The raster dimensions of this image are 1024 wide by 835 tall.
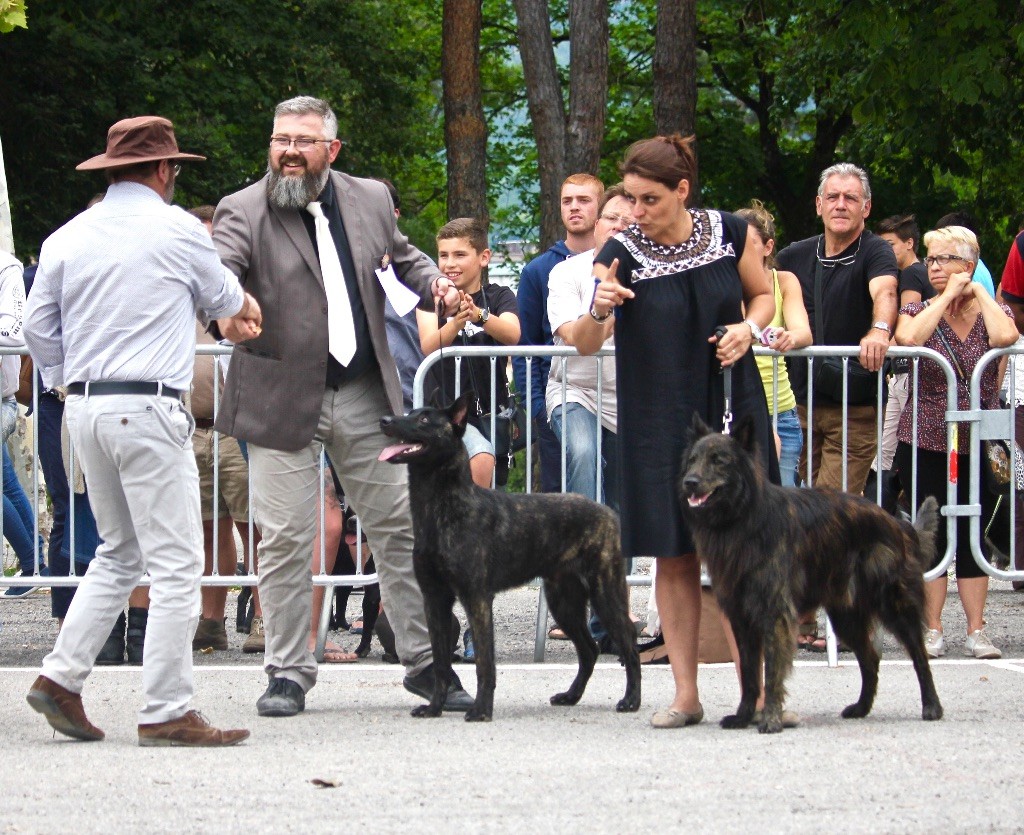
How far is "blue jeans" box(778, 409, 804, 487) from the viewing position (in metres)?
9.13

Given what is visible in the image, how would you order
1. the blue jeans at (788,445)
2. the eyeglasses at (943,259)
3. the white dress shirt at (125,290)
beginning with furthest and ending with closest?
the eyeglasses at (943,259)
the blue jeans at (788,445)
the white dress shirt at (125,290)

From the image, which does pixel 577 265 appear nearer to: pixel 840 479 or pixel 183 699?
pixel 840 479

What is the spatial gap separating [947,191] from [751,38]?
452cm

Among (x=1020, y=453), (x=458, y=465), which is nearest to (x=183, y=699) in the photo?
(x=458, y=465)

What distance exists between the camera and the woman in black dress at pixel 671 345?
6.64 m

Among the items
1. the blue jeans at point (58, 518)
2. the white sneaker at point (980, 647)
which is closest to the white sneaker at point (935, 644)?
the white sneaker at point (980, 647)

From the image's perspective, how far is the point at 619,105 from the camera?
Result: 3169 centimetres

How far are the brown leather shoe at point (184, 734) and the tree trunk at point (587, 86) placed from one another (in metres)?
13.0

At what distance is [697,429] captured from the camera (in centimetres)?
650

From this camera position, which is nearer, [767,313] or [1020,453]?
[767,313]

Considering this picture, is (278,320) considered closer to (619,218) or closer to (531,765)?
(531,765)

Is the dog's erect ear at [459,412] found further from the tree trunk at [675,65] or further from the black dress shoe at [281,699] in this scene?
the tree trunk at [675,65]

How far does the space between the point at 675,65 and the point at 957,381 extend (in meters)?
10.6

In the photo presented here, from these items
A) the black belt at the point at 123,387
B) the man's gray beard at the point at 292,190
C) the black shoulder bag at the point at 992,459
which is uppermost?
the man's gray beard at the point at 292,190
